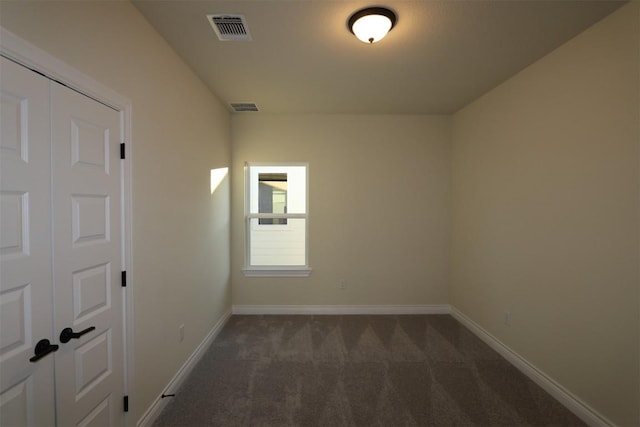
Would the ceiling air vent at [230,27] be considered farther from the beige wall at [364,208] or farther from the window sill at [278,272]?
the window sill at [278,272]

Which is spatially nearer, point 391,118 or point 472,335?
point 472,335

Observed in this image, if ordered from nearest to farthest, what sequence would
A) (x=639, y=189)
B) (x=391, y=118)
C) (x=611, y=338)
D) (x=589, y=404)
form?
(x=639, y=189) → (x=611, y=338) → (x=589, y=404) → (x=391, y=118)

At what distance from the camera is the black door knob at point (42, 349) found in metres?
1.10

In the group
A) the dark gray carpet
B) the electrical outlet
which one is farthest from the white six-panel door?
the electrical outlet

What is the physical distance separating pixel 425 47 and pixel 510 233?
77.4 inches

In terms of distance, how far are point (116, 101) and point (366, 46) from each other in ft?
5.87

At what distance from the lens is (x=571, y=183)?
2.04m

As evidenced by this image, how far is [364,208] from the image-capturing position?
375 centimetres

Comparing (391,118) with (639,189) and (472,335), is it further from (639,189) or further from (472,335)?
(472,335)

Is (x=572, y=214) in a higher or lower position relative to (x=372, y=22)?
lower

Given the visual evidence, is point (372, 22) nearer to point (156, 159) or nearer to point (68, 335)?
point (156, 159)

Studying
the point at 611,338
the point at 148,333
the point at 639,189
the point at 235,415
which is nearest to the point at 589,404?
the point at 611,338

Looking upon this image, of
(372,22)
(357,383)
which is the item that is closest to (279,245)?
(357,383)

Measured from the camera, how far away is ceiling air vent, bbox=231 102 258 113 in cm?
328
